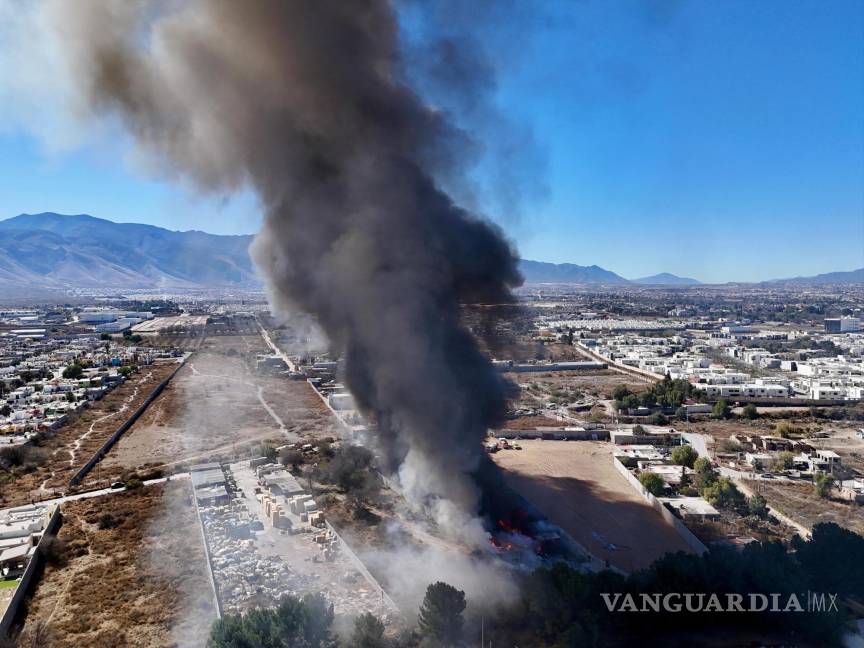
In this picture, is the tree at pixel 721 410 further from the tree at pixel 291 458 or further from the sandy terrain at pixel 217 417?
the tree at pixel 291 458

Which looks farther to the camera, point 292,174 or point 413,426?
point 292,174

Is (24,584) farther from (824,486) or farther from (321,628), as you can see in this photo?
(824,486)

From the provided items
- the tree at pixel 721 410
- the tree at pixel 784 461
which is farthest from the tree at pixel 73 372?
the tree at pixel 784 461

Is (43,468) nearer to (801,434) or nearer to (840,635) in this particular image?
(840,635)

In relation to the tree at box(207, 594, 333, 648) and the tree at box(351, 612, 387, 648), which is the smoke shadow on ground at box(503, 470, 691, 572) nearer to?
the tree at box(351, 612, 387, 648)

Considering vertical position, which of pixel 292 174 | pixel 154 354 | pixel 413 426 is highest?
pixel 292 174

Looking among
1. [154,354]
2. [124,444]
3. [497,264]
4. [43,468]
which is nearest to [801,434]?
[497,264]

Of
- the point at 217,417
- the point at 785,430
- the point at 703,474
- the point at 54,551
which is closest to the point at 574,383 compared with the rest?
the point at 785,430
